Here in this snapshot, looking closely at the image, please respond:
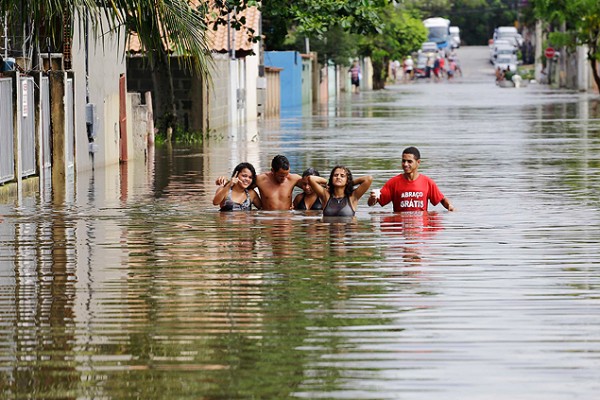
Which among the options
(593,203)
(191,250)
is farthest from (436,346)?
(593,203)

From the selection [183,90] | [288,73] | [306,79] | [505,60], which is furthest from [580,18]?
[505,60]

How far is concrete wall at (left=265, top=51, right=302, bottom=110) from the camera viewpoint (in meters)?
68.3

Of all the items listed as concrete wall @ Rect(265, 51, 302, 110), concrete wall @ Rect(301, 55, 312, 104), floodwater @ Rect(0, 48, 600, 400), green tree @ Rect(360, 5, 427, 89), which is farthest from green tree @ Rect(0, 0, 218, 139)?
green tree @ Rect(360, 5, 427, 89)

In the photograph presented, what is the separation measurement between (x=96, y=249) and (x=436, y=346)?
6.12 metres

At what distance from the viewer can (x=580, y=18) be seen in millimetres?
75125

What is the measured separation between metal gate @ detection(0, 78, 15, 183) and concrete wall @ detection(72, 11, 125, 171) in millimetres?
3236

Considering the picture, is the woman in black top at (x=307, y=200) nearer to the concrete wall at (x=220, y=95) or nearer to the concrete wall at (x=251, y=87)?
the concrete wall at (x=220, y=95)

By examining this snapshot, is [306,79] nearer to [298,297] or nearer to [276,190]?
[276,190]

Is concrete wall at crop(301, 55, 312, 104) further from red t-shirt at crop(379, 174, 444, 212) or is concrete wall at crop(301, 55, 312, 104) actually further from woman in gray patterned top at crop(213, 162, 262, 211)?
red t-shirt at crop(379, 174, 444, 212)

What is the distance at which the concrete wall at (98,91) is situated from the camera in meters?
26.1

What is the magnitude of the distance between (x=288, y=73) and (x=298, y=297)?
58137 mm

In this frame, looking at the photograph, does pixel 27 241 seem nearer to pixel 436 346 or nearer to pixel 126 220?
pixel 126 220

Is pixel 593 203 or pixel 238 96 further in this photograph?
pixel 238 96

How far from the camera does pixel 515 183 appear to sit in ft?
79.1
